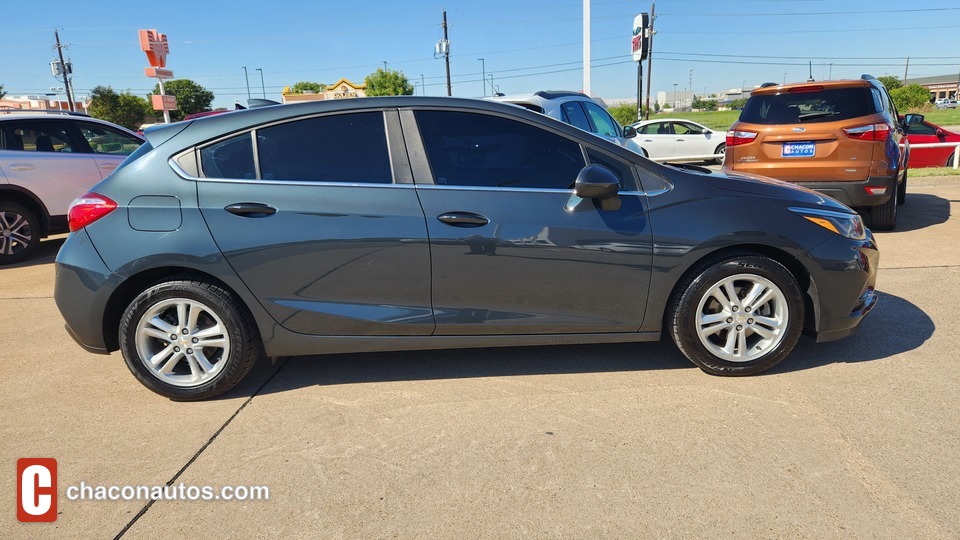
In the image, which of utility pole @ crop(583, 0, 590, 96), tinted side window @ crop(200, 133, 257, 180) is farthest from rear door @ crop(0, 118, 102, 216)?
utility pole @ crop(583, 0, 590, 96)

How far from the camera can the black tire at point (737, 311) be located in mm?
3324

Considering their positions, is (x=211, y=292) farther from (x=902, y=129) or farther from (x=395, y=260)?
(x=902, y=129)

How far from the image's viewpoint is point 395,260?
126 inches

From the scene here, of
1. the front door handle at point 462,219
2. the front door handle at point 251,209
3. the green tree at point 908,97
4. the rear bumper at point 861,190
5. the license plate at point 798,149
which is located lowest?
the rear bumper at point 861,190

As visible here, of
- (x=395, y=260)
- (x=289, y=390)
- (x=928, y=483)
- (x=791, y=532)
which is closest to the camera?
(x=791, y=532)

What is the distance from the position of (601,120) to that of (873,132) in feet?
10.8

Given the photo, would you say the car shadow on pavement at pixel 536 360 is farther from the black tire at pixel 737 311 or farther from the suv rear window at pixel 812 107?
the suv rear window at pixel 812 107

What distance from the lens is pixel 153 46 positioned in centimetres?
2091

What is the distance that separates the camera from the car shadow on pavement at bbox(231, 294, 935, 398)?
363 centimetres

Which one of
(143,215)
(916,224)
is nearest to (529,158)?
(143,215)

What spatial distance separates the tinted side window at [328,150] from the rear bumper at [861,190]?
520cm

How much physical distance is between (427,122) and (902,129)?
7.28 metres

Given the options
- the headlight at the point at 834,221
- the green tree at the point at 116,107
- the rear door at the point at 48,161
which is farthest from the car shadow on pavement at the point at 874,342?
the green tree at the point at 116,107

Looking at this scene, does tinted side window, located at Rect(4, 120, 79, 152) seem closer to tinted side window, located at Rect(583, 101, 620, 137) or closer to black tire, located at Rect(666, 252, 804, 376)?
tinted side window, located at Rect(583, 101, 620, 137)
